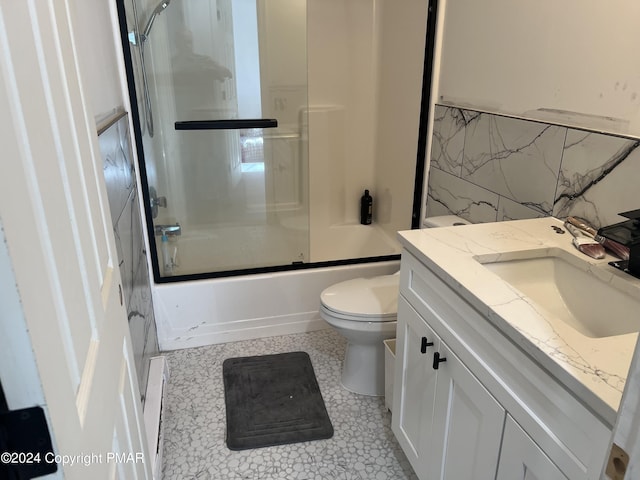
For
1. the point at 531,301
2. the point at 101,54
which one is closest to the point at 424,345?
the point at 531,301

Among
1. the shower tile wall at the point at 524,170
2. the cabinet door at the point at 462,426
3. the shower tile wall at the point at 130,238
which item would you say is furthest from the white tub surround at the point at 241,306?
the cabinet door at the point at 462,426

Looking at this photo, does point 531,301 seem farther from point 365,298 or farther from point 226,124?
point 226,124

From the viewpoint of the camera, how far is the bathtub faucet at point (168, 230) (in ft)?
8.02

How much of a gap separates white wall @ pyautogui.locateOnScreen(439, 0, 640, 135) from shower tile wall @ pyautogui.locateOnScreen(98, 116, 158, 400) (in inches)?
57.9

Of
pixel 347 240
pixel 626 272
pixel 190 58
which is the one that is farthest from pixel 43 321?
pixel 347 240

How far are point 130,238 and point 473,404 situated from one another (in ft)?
4.44

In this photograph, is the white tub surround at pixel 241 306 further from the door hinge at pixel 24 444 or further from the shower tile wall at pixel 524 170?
the door hinge at pixel 24 444

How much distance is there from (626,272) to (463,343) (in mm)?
454

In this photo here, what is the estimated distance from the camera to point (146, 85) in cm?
228

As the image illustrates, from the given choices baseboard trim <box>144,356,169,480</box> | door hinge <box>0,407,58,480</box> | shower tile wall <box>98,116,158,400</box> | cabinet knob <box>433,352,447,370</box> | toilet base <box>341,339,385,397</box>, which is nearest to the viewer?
door hinge <box>0,407,58,480</box>

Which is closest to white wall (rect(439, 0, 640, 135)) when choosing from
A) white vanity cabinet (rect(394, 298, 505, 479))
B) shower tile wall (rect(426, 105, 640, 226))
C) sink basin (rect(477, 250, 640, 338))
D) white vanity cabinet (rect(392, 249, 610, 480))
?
shower tile wall (rect(426, 105, 640, 226))

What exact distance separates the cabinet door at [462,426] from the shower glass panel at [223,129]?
1.46m

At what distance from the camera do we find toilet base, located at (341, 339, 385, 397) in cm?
210

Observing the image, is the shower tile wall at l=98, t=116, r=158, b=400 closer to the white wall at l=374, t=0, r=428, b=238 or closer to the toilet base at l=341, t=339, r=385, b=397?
the toilet base at l=341, t=339, r=385, b=397
